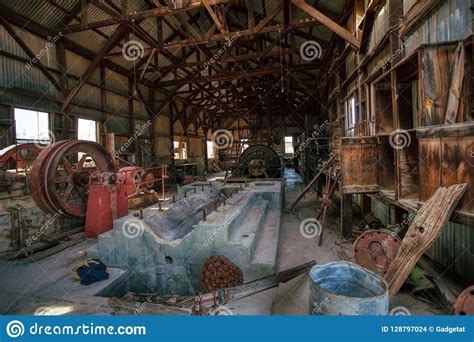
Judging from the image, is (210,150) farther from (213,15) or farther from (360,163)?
(360,163)

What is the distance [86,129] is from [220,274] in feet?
32.2

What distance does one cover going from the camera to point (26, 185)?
622 cm

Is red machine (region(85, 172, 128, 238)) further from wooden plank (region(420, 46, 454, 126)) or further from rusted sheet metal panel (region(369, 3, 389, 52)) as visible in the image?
rusted sheet metal panel (region(369, 3, 389, 52))

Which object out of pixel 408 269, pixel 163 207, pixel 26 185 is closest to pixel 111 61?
pixel 26 185

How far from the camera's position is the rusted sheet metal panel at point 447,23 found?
319 cm

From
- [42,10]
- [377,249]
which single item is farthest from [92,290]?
[42,10]

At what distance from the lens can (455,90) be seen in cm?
291

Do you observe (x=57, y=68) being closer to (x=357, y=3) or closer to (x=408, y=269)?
(x=357, y=3)

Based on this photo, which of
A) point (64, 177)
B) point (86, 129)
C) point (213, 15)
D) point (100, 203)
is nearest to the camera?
point (64, 177)

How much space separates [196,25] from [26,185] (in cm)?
1087

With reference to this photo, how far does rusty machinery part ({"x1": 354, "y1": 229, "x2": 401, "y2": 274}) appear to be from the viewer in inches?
153

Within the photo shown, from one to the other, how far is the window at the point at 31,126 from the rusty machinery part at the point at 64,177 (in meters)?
2.57

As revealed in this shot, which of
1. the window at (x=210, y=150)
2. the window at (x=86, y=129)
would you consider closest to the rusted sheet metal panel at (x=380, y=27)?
the window at (x=86, y=129)

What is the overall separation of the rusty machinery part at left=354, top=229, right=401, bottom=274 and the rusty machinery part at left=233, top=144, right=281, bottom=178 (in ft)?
22.5
